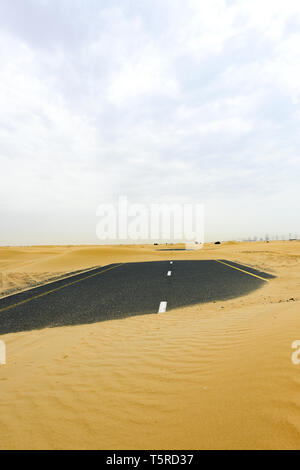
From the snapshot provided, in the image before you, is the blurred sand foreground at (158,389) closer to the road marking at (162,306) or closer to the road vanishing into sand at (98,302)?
the road vanishing into sand at (98,302)

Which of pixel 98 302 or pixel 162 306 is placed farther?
pixel 98 302

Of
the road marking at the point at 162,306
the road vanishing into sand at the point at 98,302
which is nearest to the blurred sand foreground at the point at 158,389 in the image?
the road vanishing into sand at the point at 98,302

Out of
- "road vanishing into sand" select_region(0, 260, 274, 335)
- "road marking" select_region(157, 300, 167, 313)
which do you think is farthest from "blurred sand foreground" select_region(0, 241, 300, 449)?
"road marking" select_region(157, 300, 167, 313)

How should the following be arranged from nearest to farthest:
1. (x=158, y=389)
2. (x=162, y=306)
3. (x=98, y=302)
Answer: (x=158, y=389) → (x=162, y=306) → (x=98, y=302)

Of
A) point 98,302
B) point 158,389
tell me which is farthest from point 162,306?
point 158,389

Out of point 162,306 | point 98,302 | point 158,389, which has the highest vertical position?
point 158,389

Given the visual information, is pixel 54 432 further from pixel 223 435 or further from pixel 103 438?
pixel 223 435

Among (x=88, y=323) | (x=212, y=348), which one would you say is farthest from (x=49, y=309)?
(x=212, y=348)

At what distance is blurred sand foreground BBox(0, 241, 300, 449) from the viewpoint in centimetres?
228

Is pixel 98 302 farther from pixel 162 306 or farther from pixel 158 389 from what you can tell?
pixel 158 389

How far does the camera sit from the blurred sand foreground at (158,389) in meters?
2.28

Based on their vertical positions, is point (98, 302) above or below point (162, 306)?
below

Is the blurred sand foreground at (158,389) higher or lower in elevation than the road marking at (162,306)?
higher

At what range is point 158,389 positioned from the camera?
10.2 ft
